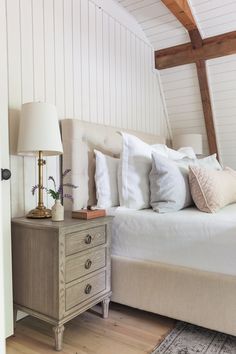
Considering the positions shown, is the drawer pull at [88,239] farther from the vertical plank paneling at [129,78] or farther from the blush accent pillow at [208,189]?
the vertical plank paneling at [129,78]

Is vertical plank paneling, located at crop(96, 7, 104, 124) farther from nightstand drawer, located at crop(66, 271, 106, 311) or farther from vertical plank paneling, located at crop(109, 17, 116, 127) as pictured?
nightstand drawer, located at crop(66, 271, 106, 311)

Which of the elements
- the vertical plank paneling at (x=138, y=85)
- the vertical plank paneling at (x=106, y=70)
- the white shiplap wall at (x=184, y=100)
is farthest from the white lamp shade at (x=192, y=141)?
the vertical plank paneling at (x=106, y=70)

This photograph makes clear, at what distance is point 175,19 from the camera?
2982 mm

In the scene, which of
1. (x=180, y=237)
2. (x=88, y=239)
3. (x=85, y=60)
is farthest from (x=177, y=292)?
(x=85, y=60)

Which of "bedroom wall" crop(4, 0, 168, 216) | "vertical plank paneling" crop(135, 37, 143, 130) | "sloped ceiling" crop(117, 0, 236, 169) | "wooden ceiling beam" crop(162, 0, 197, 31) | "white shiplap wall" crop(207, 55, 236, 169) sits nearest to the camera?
"bedroom wall" crop(4, 0, 168, 216)

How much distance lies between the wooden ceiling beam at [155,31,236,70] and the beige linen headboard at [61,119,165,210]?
1535 mm

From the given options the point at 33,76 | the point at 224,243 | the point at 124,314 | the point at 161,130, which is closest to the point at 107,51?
the point at 33,76

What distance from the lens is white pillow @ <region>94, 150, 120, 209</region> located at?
6.91ft

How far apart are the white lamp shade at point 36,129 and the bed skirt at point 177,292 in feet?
2.79

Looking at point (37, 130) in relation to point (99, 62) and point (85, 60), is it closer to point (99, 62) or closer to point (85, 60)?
point (85, 60)

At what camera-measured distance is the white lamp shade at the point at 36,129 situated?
5.29 feet

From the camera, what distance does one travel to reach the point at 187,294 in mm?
1625

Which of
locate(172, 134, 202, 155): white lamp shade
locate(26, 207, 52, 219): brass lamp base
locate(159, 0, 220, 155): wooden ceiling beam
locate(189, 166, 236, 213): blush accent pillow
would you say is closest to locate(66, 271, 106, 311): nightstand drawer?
locate(26, 207, 52, 219): brass lamp base

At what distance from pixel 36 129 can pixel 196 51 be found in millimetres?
2288
